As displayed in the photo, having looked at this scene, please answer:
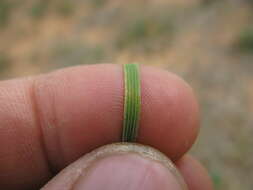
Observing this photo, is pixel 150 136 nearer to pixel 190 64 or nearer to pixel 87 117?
pixel 87 117

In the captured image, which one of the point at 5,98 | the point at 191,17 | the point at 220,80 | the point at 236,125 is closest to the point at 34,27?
the point at 191,17

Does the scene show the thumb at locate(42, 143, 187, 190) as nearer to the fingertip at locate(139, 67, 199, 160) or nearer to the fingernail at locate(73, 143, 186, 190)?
the fingernail at locate(73, 143, 186, 190)

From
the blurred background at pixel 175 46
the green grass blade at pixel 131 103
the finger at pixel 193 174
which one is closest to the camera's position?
the green grass blade at pixel 131 103

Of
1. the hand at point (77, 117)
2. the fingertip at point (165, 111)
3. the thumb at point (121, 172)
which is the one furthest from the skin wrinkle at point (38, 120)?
the fingertip at point (165, 111)

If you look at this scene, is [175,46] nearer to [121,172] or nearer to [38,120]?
[38,120]

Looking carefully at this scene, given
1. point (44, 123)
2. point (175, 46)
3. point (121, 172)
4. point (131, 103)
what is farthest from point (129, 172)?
point (175, 46)

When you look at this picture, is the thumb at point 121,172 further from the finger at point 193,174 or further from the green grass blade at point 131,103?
the finger at point 193,174
